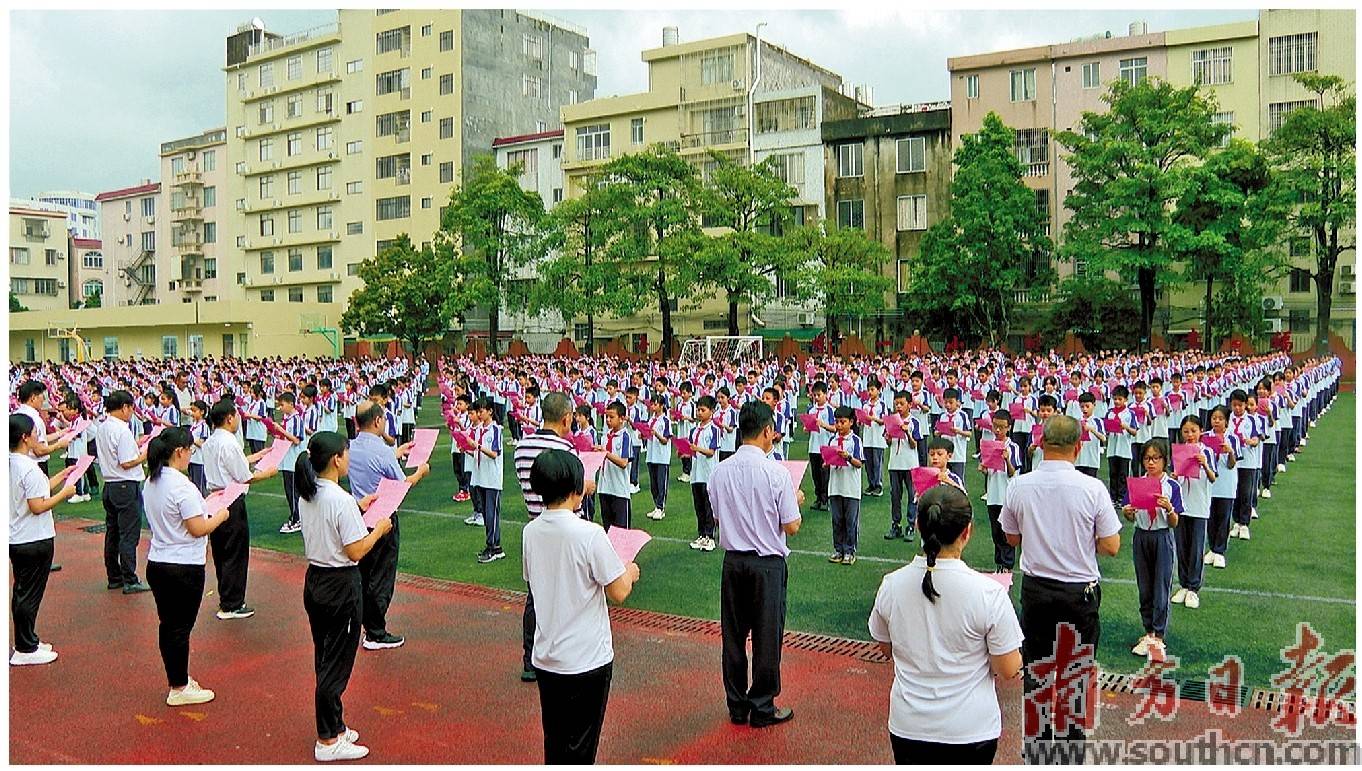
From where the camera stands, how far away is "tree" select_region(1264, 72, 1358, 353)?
1127 inches

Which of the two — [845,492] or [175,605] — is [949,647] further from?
[845,492]

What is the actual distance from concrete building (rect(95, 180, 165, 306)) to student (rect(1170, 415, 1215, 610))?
61.3 metres

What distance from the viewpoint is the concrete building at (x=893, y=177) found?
125 ft

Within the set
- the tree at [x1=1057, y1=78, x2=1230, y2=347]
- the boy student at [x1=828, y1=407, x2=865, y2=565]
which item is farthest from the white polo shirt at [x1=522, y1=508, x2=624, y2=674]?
the tree at [x1=1057, y1=78, x2=1230, y2=347]

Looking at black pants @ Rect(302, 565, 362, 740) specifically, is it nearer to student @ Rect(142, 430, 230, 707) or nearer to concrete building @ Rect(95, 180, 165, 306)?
student @ Rect(142, 430, 230, 707)

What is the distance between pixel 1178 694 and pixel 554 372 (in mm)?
16887

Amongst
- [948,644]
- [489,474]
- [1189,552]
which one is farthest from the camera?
[489,474]

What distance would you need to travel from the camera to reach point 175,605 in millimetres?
5598

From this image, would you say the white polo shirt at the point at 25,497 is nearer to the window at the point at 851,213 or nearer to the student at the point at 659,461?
the student at the point at 659,461

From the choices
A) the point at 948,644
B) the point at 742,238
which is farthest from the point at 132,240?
the point at 948,644

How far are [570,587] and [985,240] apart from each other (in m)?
30.8

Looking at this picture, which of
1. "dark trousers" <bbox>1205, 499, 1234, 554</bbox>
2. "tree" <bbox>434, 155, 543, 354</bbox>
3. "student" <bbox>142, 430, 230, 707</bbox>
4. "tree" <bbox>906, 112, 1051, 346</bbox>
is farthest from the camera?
"tree" <bbox>434, 155, 543, 354</bbox>

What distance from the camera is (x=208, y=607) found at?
7.85m

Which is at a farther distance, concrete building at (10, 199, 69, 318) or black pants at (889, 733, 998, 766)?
concrete building at (10, 199, 69, 318)
